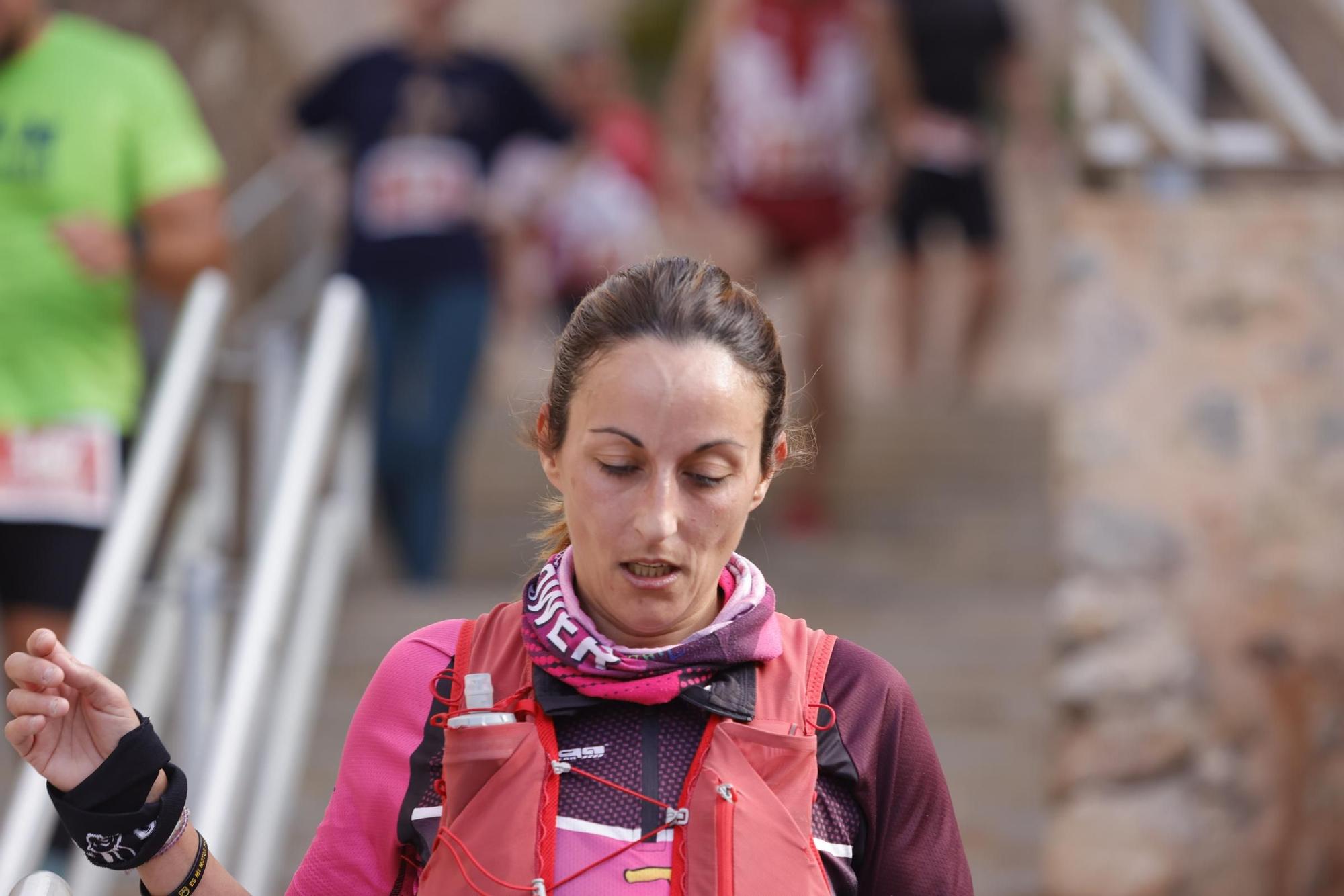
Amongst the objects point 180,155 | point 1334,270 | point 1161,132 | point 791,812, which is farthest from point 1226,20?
point 791,812

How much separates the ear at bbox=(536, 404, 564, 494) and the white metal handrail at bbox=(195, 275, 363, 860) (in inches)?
53.0

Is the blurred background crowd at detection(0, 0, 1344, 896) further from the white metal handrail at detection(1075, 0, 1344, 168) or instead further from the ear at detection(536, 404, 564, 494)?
the ear at detection(536, 404, 564, 494)

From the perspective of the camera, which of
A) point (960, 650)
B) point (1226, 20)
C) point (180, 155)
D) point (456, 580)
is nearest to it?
point (180, 155)

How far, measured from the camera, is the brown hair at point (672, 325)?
1.78 metres

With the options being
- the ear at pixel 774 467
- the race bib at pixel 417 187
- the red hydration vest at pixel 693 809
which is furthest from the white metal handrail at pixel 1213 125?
the red hydration vest at pixel 693 809

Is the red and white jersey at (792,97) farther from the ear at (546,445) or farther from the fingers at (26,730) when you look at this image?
the fingers at (26,730)

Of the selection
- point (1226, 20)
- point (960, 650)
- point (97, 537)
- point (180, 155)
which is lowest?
point (97, 537)

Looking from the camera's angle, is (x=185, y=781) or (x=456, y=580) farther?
(x=456, y=580)

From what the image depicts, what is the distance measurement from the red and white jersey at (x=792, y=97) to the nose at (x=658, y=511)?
4.53m

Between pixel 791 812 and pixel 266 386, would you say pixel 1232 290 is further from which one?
pixel 791 812

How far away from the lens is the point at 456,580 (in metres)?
5.94

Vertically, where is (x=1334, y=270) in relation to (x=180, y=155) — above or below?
above

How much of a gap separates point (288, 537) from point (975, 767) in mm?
1878

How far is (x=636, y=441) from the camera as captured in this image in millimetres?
1744
